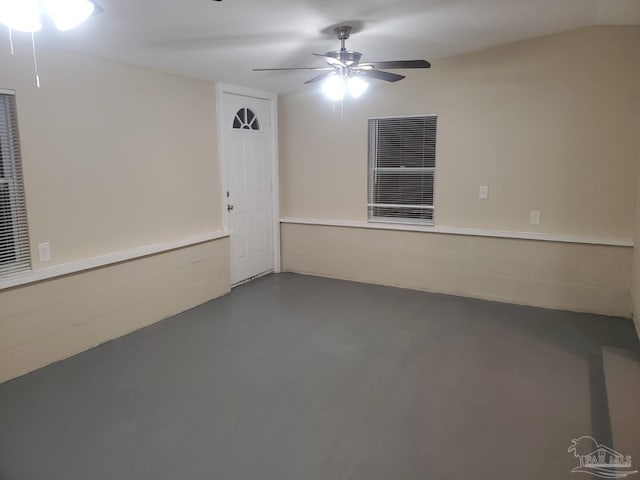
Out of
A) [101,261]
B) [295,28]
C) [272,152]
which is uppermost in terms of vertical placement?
[295,28]

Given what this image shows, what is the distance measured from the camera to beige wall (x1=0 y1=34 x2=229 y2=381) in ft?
10.2

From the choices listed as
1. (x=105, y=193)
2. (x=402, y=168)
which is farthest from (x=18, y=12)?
(x=402, y=168)

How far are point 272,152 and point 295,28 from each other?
2504mm

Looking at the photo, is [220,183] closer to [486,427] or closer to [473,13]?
[473,13]

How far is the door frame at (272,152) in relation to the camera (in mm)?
4734

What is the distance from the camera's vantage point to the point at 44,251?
3207 millimetres

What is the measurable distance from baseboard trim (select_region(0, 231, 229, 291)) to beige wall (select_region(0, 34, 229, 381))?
46mm

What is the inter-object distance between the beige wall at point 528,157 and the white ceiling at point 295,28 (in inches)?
11.7

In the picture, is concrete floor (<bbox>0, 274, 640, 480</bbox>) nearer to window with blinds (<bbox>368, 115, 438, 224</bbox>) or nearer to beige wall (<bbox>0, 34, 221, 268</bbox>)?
beige wall (<bbox>0, 34, 221, 268</bbox>)

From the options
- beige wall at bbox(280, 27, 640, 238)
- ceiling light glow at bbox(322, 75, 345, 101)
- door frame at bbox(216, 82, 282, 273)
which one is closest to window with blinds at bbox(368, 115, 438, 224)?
beige wall at bbox(280, 27, 640, 238)

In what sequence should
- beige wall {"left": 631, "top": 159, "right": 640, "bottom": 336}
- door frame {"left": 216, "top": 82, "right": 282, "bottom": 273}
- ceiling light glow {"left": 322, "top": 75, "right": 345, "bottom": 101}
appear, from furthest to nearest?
door frame {"left": 216, "top": 82, "right": 282, "bottom": 273}
beige wall {"left": 631, "top": 159, "right": 640, "bottom": 336}
ceiling light glow {"left": 322, "top": 75, "right": 345, "bottom": 101}

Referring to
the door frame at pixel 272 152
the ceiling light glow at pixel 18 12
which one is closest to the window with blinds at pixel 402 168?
the door frame at pixel 272 152

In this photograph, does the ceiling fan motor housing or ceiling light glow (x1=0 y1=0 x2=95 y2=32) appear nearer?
ceiling light glow (x1=0 y1=0 x2=95 y2=32)

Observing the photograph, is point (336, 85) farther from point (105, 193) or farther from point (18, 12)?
point (18, 12)
